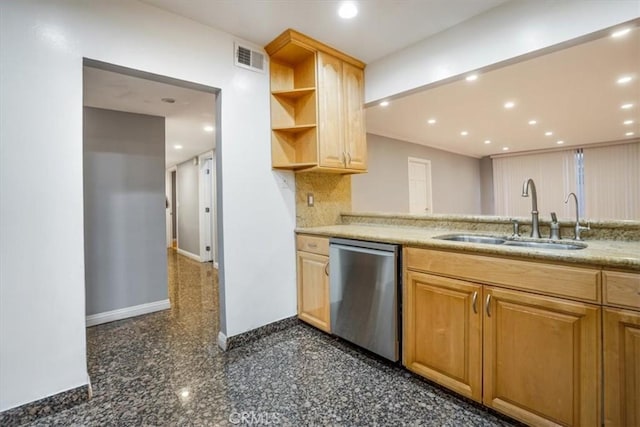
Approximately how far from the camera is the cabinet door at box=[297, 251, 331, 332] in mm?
2385

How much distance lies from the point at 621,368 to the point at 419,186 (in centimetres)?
534

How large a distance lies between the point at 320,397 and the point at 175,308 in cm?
222

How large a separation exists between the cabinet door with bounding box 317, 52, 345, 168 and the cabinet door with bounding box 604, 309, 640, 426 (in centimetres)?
193

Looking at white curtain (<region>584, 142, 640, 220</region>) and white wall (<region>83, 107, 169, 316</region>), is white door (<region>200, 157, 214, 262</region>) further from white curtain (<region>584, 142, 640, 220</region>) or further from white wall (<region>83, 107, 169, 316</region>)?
white curtain (<region>584, 142, 640, 220</region>)

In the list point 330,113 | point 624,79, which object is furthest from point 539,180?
point 330,113

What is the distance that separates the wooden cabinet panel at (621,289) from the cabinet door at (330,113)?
1.84 metres

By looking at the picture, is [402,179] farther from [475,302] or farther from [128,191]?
[128,191]

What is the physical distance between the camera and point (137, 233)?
310 cm

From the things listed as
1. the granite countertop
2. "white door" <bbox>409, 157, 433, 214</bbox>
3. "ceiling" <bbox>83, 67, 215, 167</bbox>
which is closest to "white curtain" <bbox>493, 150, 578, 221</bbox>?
"white door" <bbox>409, 157, 433, 214</bbox>

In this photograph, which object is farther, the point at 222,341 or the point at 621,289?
the point at 222,341

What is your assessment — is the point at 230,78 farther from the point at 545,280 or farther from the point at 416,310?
the point at 545,280

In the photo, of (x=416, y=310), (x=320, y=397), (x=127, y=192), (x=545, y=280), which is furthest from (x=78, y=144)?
(x=545, y=280)

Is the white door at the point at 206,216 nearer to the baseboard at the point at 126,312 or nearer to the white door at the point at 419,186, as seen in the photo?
the baseboard at the point at 126,312

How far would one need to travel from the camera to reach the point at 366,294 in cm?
204
